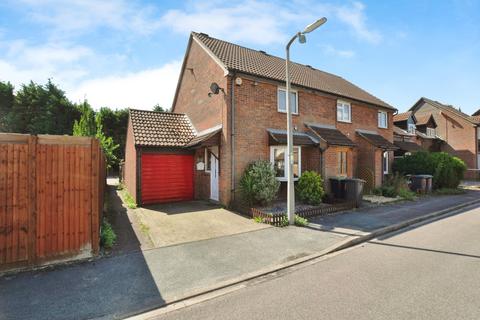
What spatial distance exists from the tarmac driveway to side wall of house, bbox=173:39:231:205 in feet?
4.28

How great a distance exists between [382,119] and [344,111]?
4765 millimetres

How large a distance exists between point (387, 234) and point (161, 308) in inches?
261

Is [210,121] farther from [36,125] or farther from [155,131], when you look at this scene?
[36,125]

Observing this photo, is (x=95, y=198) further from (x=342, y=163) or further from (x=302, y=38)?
(x=342, y=163)

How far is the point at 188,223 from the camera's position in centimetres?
833

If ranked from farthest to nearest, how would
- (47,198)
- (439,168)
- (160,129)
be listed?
(439,168) < (160,129) < (47,198)

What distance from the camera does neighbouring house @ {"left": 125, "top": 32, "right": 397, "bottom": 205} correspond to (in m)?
10.8

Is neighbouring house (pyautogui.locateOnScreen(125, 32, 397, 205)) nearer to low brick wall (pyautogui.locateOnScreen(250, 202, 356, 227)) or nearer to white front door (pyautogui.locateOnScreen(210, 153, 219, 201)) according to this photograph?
white front door (pyautogui.locateOnScreen(210, 153, 219, 201))

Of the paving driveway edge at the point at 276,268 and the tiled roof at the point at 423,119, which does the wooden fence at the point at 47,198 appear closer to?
the paving driveway edge at the point at 276,268

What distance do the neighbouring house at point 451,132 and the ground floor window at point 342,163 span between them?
673 inches

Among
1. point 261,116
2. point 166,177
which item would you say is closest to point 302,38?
point 261,116

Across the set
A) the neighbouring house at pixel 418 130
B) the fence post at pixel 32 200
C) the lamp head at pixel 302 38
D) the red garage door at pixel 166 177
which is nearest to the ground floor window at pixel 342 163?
the lamp head at pixel 302 38

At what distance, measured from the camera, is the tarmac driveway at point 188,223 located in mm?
6996

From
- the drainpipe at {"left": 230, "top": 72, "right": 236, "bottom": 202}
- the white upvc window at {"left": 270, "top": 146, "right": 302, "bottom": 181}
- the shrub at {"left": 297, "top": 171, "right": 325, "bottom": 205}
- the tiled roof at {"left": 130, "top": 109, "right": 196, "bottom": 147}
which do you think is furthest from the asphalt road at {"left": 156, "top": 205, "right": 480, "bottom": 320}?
the tiled roof at {"left": 130, "top": 109, "right": 196, "bottom": 147}
